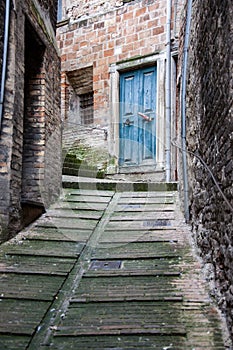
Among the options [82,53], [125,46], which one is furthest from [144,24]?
[82,53]

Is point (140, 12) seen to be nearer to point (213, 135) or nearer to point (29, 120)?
point (29, 120)

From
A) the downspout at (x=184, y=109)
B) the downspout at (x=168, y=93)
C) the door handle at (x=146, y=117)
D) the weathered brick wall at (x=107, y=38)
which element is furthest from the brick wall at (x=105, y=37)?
the downspout at (x=184, y=109)

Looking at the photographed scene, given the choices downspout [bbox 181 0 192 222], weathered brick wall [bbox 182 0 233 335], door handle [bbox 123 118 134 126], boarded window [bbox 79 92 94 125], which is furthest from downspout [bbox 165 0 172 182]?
weathered brick wall [bbox 182 0 233 335]

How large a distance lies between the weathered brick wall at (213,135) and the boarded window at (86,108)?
6.04m

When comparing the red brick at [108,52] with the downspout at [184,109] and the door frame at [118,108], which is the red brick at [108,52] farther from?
the downspout at [184,109]

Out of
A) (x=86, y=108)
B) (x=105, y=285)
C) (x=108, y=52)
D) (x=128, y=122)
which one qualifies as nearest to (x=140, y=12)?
(x=108, y=52)

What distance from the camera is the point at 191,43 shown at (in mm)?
4410

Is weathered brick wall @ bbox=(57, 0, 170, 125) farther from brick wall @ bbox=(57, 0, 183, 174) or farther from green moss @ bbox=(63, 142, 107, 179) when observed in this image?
green moss @ bbox=(63, 142, 107, 179)

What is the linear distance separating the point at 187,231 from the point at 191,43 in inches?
83.3

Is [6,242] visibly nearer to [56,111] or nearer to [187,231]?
[187,231]

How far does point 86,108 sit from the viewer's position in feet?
34.0

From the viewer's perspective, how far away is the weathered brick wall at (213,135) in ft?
8.90

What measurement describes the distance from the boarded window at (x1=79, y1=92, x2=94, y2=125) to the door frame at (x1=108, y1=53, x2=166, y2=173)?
4.00 ft

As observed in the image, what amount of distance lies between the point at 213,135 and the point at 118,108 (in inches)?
239
